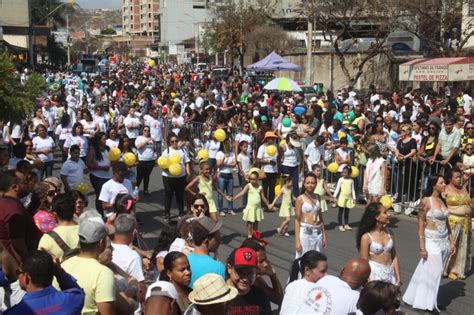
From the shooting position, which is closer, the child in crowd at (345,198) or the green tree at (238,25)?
the child in crowd at (345,198)

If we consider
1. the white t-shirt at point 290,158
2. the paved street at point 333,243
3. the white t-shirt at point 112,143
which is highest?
the white t-shirt at point 112,143

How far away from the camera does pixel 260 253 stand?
16.6ft

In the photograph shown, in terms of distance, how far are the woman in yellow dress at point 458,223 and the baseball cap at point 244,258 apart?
4531mm

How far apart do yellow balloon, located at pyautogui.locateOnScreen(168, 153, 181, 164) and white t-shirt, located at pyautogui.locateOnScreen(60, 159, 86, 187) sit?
1.71 m

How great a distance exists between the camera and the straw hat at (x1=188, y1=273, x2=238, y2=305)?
160 inches

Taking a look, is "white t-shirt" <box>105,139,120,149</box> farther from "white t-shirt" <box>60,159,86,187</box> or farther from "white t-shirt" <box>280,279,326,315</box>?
"white t-shirt" <box>280,279,326,315</box>

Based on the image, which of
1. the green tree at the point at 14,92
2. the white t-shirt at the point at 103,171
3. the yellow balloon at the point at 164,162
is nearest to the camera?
the green tree at the point at 14,92

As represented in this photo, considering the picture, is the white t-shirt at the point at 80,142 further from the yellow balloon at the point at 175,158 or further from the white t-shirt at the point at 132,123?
the yellow balloon at the point at 175,158

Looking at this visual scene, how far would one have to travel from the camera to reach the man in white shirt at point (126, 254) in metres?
5.48

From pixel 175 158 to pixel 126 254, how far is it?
5.87 meters

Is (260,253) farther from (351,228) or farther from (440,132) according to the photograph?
(440,132)

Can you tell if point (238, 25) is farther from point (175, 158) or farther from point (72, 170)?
point (72, 170)

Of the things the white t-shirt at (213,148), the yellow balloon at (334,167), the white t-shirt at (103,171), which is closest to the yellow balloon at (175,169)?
the white t-shirt at (103,171)

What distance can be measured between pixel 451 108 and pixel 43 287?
17.0 metres
